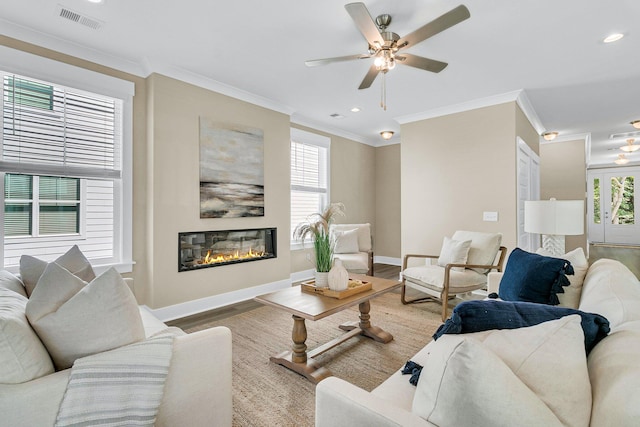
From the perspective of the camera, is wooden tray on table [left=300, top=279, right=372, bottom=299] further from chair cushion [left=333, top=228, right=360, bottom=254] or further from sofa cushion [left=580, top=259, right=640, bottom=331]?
chair cushion [left=333, top=228, right=360, bottom=254]

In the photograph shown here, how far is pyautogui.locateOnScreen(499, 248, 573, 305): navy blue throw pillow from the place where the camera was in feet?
5.97

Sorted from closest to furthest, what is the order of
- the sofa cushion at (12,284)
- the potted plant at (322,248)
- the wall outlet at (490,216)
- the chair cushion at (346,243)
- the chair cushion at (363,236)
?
the sofa cushion at (12,284) → the potted plant at (322,248) → the wall outlet at (490,216) → the chair cushion at (346,243) → the chair cushion at (363,236)

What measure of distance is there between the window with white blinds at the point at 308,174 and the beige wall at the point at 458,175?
1450 millimetres

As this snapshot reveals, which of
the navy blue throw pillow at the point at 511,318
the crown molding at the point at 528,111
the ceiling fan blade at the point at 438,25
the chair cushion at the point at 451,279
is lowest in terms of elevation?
the chair cushion at the point at 451,279

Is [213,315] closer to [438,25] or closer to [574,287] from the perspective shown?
[574,287]

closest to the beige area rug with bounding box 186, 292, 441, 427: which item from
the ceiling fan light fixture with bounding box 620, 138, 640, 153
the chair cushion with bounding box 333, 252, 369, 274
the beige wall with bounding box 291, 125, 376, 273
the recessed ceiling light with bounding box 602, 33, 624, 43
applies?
the chair cushion with bounding box 333, 252, 369, 274

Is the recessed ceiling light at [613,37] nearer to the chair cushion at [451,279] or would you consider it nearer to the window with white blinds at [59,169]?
the chair cushion at [451,279]

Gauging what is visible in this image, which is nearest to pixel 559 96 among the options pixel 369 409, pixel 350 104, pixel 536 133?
pixel 536 133

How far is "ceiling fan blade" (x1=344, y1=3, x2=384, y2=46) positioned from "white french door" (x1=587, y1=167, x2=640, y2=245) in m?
11.1

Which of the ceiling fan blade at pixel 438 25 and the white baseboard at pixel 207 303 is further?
the white baseboard at pixel 207 303

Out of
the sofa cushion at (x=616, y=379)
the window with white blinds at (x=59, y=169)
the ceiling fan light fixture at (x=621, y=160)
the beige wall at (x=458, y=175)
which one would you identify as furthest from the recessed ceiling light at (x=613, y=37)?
the ceiling fan light fixture at (x=621, y=160)

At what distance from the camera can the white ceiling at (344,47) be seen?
2.43 meters

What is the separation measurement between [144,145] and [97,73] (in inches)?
30.3

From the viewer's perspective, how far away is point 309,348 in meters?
2.70
